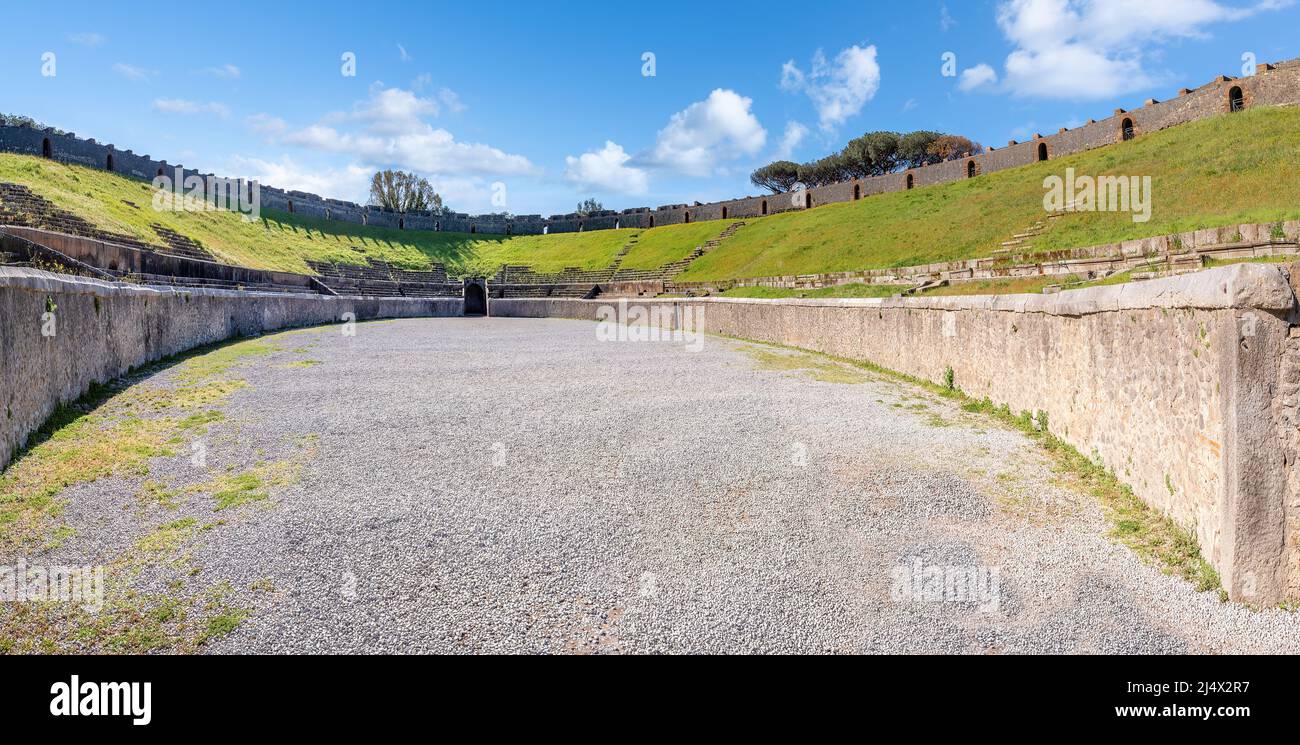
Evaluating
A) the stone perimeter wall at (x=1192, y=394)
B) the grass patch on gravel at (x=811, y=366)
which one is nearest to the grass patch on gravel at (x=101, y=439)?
the stone perimeter wall at (x=1192, y=394)

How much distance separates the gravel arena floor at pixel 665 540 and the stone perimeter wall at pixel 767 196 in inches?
1717

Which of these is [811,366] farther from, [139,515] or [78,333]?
[78,333]

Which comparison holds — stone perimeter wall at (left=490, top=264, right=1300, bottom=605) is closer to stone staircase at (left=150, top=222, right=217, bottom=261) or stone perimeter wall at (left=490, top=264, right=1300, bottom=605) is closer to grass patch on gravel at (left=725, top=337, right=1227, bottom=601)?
grass patch on gravel at (left=725, top=337, right=1227, bottom=601)

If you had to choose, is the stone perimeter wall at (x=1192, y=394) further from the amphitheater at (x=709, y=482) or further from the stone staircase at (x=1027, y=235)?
the stone staircase at (x=1027, y=235)

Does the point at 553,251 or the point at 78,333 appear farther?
the point at 553,251

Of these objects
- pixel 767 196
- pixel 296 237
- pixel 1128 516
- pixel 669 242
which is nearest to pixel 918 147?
pixel 767 196

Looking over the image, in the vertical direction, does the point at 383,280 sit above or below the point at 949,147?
below

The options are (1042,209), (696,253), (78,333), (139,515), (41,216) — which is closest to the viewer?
(139,515)

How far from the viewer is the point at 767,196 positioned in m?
73.2

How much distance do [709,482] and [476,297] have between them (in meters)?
54.6

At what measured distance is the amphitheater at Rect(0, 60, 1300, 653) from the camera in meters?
3.93

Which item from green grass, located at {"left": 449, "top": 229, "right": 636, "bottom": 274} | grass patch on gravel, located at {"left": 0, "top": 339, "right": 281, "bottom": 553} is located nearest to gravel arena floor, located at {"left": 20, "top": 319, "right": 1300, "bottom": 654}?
grass patch on gravel, located at {"left": 0, "top": 339, "right": 281, "bottom": 553}

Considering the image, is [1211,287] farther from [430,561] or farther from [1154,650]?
[430,561]

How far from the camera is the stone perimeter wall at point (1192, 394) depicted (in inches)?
159
